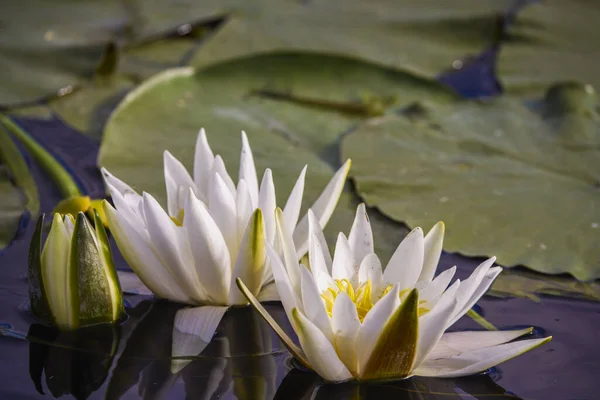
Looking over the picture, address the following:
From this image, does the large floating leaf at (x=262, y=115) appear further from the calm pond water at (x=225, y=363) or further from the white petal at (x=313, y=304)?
the white petal at (x=313, y=304)

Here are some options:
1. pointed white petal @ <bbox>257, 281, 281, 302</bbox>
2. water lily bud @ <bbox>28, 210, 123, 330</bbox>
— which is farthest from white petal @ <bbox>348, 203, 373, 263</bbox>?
water lily bud @ <bbox>28, 210, 123, 330</bbox>

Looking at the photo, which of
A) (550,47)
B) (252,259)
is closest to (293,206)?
(252,259)

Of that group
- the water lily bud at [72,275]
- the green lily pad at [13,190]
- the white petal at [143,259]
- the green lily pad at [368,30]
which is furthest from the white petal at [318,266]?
the green lily pad at [368,30]

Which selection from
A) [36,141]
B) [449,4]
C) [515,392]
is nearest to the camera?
[515,392]

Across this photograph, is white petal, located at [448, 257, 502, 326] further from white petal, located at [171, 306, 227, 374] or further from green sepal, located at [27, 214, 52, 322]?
green sepal, located at [27, 214, 52, 322]

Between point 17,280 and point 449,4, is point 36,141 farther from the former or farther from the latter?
point 449,4

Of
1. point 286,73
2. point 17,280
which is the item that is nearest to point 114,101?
point 286,73

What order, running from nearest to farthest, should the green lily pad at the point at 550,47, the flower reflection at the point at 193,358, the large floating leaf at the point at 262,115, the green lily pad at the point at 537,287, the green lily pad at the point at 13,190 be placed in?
the flower reflection at the point at 193,358 → the green lily pad at the point at 537,287 → the green lily pad at the point at 13,190 → the large floating leaf at the point at 262,115 → the green lily pad at the point at 550,47
